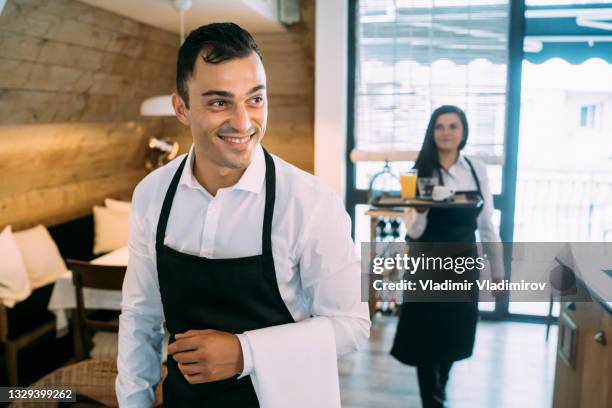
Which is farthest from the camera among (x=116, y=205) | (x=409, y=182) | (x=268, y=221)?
(x=116, y=205)

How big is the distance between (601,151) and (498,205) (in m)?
0.91

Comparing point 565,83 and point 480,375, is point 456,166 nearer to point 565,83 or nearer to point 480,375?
point 480,375

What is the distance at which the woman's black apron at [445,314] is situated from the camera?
259cm

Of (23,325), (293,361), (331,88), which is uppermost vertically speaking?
(331,88)

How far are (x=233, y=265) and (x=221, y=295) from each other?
0.07 metres

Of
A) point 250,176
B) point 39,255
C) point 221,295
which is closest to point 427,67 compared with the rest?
point 39,255

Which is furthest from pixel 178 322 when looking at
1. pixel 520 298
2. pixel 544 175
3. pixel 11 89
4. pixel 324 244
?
pixel 544 175

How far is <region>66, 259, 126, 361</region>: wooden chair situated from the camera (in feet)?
7.99

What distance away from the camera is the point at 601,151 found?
166 inches

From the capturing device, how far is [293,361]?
110cm

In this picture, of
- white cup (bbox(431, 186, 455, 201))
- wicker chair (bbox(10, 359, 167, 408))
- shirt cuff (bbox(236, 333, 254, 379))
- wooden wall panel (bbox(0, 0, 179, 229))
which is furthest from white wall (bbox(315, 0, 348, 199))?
shirt cuff (bbox(236, 333, 254, 379))

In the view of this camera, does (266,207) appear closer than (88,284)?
Yes

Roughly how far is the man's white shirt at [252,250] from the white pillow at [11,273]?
6.63 feet

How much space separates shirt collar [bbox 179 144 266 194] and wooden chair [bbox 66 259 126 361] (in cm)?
128
